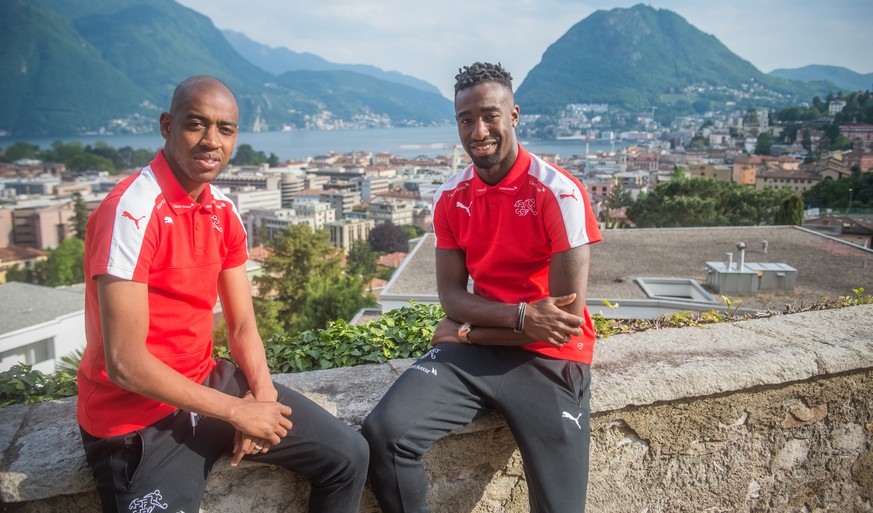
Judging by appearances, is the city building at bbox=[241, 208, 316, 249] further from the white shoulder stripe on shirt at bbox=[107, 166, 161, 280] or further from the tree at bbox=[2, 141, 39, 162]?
the white shoulder stripe on shirt at bbox=[107, 166, 161, 280]

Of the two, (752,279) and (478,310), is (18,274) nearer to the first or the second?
(752,279)

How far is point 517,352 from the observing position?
1.85 meters

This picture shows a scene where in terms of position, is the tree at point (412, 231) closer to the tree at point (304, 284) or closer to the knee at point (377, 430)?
the tree at point (304, 284)

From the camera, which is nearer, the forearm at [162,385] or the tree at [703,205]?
the forearm at [162,385]

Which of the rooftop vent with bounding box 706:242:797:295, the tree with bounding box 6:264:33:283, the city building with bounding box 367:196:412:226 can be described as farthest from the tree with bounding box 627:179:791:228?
the city building with bounding box 367:196:412:226

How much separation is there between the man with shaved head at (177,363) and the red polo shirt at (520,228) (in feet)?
2.15

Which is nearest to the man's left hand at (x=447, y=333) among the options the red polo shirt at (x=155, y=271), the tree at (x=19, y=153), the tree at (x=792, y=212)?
the red polo shirt at (x=155, y=271)

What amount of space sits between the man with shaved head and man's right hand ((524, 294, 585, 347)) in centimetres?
56

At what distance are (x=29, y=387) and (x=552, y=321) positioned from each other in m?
1.59

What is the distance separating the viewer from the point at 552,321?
5.72ft

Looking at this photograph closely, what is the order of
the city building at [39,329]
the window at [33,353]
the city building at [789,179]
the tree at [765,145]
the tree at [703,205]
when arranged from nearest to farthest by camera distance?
the window at [33,353], the city building at [39,329], the tree at [703,205], the city building at [789,179], the tree at [765,145]

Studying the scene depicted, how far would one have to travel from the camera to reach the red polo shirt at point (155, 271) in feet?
4.60

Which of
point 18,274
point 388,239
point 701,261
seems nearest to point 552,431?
point 701,261

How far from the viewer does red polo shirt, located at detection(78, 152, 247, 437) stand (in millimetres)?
1402
